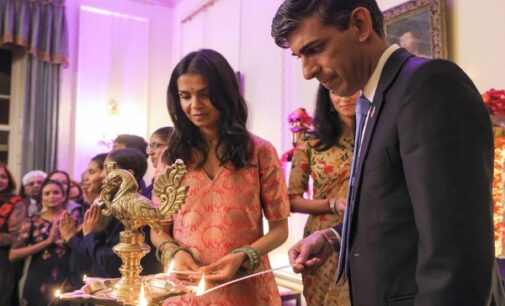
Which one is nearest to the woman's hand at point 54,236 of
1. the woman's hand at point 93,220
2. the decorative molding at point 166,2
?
the woman's hand at point 93,220

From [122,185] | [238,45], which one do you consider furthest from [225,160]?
[238,45]

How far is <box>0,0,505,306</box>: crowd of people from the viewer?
2.29 ft

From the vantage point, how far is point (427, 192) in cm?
71

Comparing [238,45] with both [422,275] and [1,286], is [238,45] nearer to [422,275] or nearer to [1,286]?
[1,286]

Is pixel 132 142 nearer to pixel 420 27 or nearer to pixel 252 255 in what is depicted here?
pixel 420 27

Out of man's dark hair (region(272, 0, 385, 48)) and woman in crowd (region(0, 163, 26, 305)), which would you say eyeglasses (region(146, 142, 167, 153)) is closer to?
woman in crowd (region(0, 163, 26, 305))

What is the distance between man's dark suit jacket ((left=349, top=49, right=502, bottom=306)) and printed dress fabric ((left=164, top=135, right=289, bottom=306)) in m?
0.61

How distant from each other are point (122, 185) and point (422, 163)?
608 millimetres

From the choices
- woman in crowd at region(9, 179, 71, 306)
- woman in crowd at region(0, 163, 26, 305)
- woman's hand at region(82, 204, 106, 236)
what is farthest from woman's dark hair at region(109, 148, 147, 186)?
woman in crowd at region(0, 163, 26, 305)

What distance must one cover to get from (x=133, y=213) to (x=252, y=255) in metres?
0.47

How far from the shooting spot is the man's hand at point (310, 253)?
1.21m

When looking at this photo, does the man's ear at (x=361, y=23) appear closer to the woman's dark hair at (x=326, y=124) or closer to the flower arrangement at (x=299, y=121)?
the woman's dark hair at (x=326, y=124)

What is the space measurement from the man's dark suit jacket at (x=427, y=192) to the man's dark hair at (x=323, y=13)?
0.16m

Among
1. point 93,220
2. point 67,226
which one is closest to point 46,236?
point 67,226
